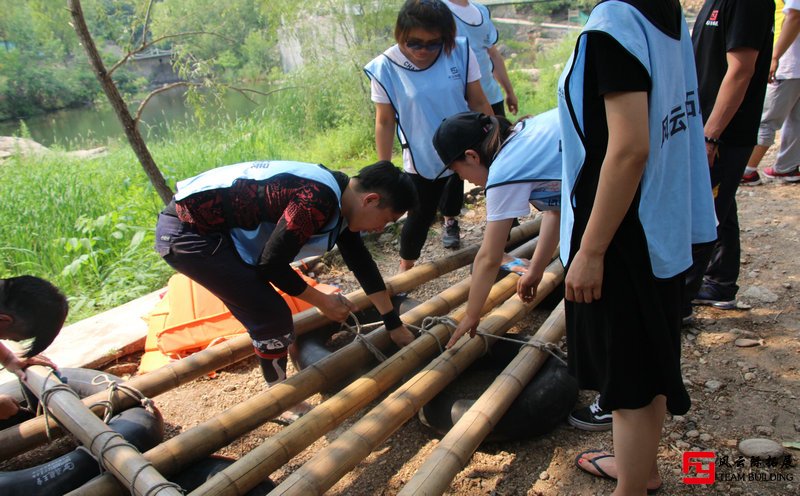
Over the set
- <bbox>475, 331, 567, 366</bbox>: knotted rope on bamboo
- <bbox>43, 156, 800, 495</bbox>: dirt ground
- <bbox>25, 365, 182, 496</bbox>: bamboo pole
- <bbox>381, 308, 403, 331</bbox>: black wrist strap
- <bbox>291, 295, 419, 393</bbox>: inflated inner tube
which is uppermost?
<bbox>25, 365, 182, 496</bbox>: bamboo pole

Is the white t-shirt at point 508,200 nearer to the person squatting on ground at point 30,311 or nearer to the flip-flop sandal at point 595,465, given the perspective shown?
the flip-flop sandal at point 595,465

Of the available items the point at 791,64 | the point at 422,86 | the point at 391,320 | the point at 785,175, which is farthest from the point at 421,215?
the point at 785,175

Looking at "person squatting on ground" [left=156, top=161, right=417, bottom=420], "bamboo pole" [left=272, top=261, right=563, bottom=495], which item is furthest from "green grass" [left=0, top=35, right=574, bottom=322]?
"bamboo pole" [left=272, top=261, right=563, bottom=495]

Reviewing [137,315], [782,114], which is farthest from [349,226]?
[782,114]

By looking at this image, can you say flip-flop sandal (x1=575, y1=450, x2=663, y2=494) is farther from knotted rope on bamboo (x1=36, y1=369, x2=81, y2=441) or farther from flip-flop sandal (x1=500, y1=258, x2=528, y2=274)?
knotted rope on bamboo (x1=36, y1=369, x2=81, y2=441)

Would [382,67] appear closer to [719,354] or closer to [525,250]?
[525,250]

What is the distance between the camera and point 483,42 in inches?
163

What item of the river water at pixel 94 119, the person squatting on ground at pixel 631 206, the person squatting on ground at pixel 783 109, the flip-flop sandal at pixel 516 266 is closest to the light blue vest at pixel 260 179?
the person squatting on ground at pixel 631 206

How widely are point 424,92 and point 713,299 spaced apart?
1.97m

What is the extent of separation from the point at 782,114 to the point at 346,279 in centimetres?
358

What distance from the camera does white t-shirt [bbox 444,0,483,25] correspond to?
158 inches

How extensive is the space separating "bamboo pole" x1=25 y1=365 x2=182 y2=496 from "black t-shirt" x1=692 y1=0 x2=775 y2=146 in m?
2.72

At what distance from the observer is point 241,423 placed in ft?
7.42

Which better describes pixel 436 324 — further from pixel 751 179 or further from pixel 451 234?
pixel 751 179
